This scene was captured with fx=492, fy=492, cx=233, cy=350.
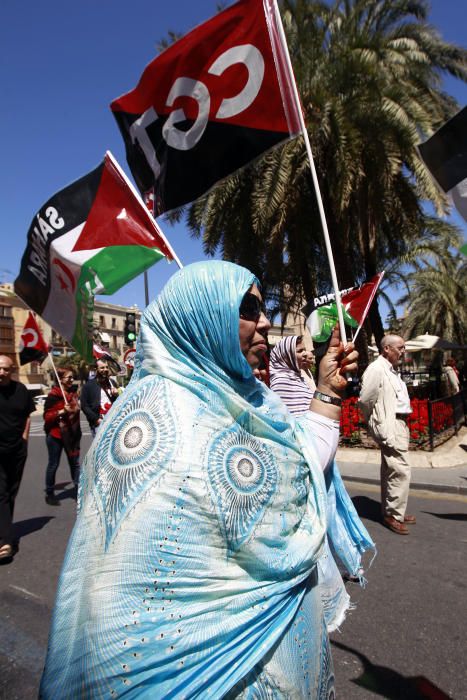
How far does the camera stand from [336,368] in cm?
190

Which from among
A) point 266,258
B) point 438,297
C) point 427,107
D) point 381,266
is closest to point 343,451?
point 266,258

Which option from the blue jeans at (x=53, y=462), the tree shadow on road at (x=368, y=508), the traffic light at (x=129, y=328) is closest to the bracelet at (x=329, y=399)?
the tree shadow on road at (x=368, y=508)

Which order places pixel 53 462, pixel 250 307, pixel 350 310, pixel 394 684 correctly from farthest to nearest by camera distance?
pixel 53 462
pixel 350 310
pixel 394 684
pixel 250 307

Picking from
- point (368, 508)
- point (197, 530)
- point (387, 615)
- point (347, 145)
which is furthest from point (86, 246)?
point (347, 145)

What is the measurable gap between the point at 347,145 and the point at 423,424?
231 inches

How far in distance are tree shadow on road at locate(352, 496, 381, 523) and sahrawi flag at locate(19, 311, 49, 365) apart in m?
5.13

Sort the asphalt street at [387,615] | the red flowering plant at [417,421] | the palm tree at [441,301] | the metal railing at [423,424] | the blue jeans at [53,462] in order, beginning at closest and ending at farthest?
the asphalt street at [387,615] < the blue jeans at [53,462] < the metal railing at [423,424] < the red flowering plant at [417,421] < the palm tree at [441,301]

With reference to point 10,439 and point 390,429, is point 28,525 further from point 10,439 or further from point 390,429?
point 390,429

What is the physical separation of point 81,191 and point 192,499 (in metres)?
3.53

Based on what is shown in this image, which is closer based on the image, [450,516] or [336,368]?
[336,368]

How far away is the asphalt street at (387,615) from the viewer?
8.51 feet

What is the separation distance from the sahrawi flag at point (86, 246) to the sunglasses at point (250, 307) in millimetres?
1953

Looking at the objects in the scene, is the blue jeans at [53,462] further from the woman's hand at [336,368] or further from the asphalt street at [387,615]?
the woman's hand at [336,368]

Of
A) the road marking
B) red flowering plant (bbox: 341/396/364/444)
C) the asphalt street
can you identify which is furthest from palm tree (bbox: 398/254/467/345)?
the road marking
